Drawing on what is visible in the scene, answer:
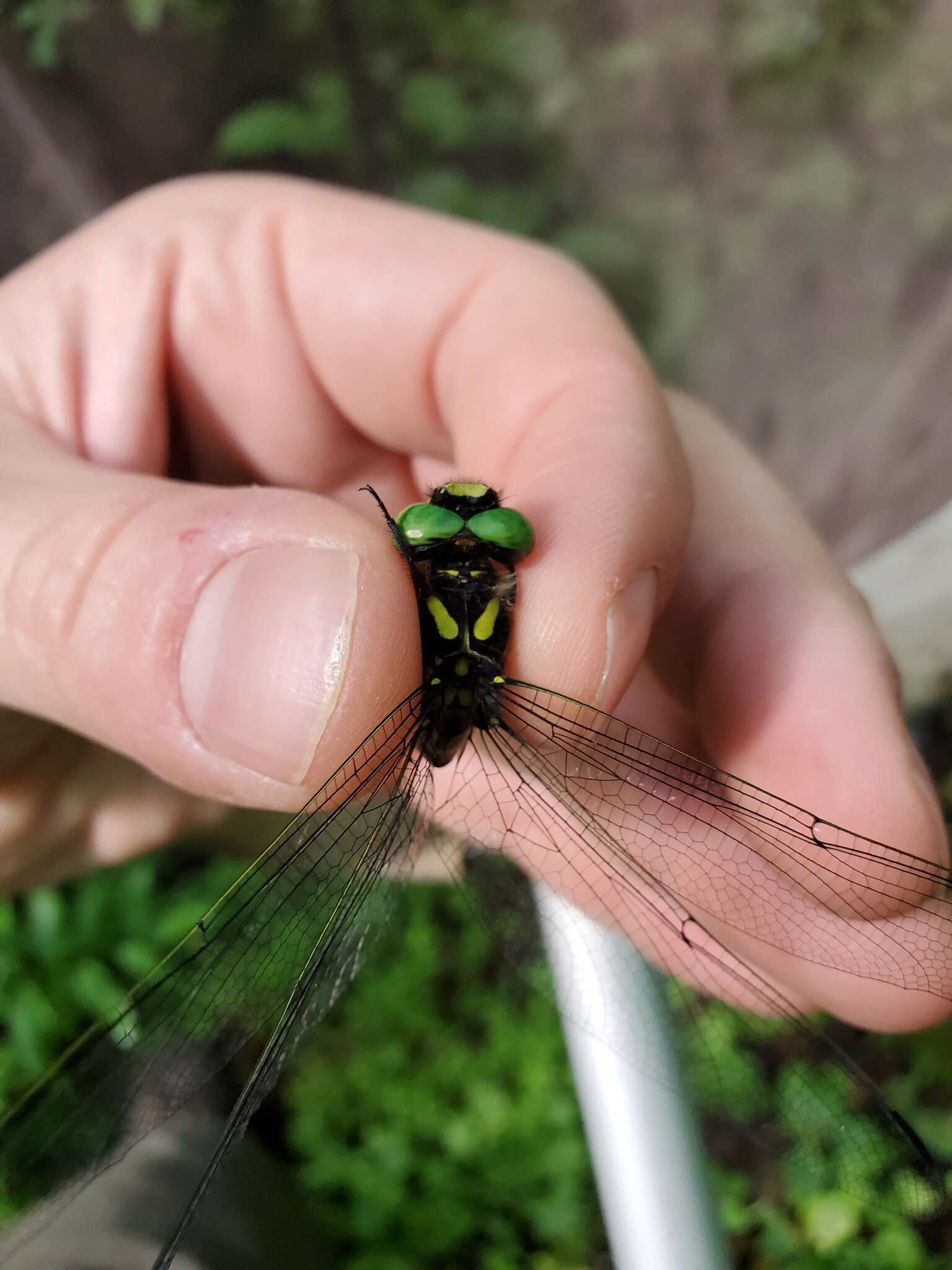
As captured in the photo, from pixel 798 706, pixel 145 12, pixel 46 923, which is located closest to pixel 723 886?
pixel 798 706

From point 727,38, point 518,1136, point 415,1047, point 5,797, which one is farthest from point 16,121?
point 518,1136

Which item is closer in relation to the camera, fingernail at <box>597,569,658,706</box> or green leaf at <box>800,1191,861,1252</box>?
fingernail at <box>597,569,658,706</box>

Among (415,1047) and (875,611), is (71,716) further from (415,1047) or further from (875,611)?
(875,611)

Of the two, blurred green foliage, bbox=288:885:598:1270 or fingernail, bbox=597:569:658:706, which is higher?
fingernail, bbox=597:569:658:706

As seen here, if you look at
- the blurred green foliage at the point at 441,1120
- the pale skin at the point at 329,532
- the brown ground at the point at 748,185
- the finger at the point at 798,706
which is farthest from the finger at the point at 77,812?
the brown ground at the point at 748,185


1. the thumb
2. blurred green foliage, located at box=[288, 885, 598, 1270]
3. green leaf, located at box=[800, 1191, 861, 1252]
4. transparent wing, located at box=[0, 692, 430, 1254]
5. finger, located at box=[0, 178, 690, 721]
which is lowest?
blurred green foliage, located at box=[288, 885, 598, 1270]

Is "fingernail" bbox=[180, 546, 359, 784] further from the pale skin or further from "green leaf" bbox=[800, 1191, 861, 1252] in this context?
"green leaf" bbox=[800, 1191, 861, 1252]

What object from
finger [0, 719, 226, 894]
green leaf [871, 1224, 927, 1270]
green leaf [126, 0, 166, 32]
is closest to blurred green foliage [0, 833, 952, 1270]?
green leaf [871, 1224, 927, 1270]
